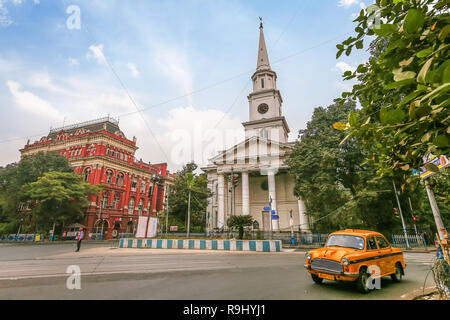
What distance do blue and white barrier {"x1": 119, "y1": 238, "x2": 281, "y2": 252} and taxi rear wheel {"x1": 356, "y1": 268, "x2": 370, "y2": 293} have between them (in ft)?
40.6

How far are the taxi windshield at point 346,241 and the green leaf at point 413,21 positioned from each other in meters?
5.82

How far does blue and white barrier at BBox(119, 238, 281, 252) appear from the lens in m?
17.0

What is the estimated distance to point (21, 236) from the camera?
3139 centimetres

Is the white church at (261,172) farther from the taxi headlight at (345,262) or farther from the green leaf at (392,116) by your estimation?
the green leaf at (392,116)

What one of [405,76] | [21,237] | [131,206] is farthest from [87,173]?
[405,76]

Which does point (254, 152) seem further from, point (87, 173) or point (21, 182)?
point (21, 182)

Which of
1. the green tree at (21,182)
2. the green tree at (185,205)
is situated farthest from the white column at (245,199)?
the green tree at (21,182)

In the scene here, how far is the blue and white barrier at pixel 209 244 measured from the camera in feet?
55.9

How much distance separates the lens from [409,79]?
4.07 ft

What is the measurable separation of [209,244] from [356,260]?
50.5ft

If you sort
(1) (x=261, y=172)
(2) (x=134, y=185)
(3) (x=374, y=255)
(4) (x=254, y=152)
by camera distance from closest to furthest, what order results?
(3) (x=374, y=255) < (1) (x=261, y=172) < (4) (x=254, y=152) < (2) (x=134, y=185)

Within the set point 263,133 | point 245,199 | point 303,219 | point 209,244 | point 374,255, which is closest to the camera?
point 374,255
